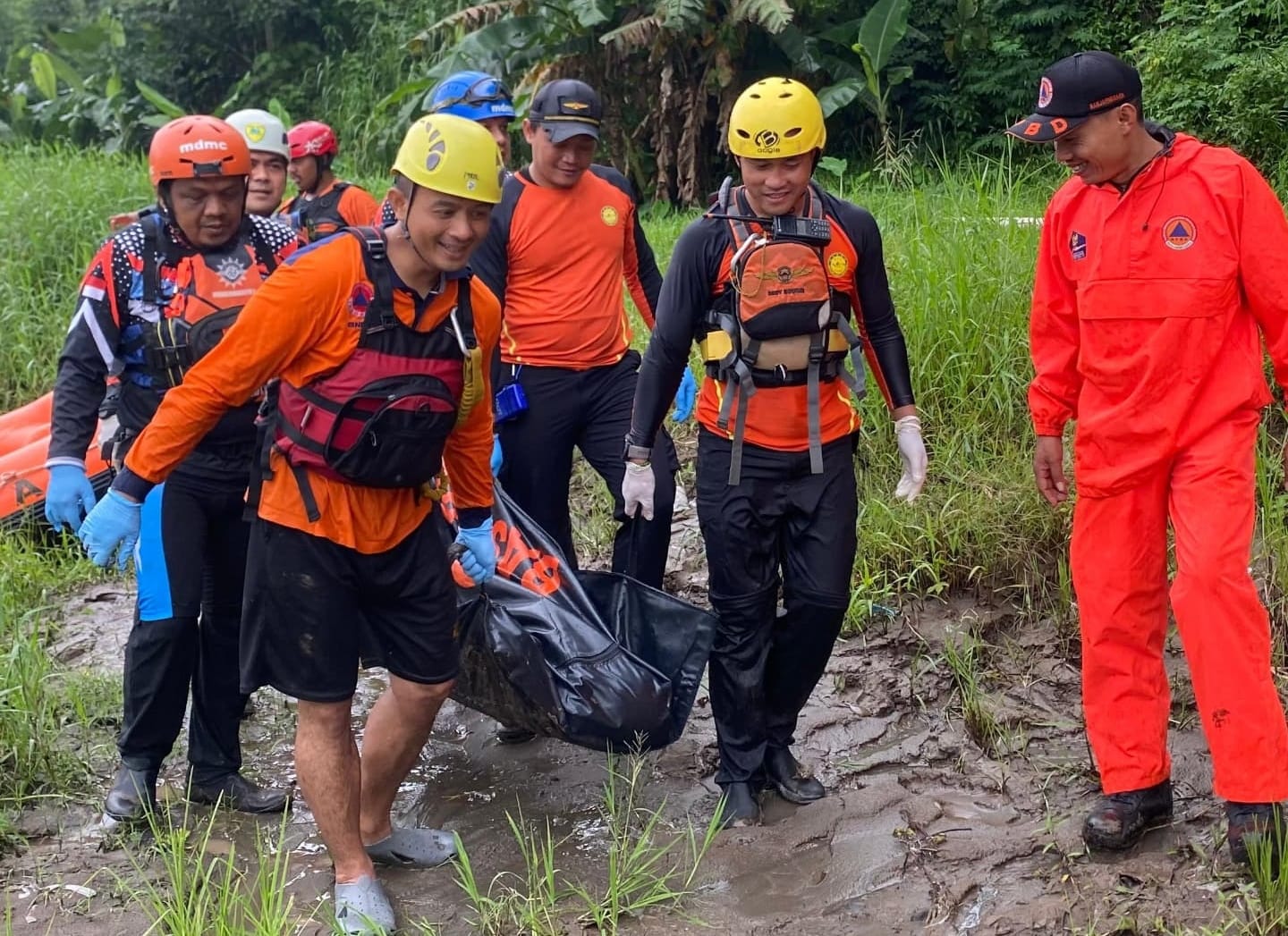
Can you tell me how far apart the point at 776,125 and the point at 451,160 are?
3.12ft

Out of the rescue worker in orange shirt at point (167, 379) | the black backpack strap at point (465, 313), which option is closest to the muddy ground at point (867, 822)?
the rescue worker in orange shirt at point (167, 379)

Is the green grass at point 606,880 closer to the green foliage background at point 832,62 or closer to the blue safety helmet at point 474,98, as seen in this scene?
the blue safety helmet at point 474,98

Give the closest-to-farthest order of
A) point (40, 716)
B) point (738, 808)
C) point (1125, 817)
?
point (1125, 817) → point (738, 808) → point (40, 716)

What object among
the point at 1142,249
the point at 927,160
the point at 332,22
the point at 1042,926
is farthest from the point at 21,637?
the point at 332,22

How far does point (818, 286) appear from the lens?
3.74 m

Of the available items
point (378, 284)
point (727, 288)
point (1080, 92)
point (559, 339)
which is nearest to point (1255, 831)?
point (1080, 92)

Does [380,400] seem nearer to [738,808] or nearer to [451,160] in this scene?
[451,160]

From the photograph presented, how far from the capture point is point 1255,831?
3158mm

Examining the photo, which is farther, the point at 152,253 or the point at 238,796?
the point at 238,796

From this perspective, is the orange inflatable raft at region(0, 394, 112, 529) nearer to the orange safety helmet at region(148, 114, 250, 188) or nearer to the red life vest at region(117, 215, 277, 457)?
the red life vest at region(117, 215, 277, 457)

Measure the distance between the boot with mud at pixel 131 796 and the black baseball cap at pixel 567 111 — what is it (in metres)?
2.46

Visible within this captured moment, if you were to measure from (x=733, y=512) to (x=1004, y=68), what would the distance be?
7.97 metres

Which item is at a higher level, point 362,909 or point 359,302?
point 359,302

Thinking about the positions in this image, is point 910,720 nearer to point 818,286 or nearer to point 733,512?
point 733,512
